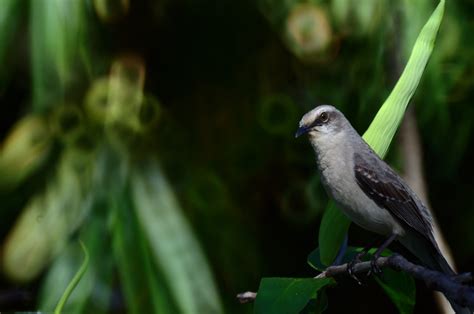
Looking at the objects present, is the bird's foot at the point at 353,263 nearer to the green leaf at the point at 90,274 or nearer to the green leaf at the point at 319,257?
the green leaf at the point at 319,257

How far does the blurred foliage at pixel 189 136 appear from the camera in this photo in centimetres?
188

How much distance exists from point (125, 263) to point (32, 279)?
31 cm

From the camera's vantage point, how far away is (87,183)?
196cm

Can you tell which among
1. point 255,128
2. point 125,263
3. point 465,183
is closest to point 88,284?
point 125,263

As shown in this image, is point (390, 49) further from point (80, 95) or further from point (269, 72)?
point (80, 95)

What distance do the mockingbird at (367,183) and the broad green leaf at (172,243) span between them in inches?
20.0

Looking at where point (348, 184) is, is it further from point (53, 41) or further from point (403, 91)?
point (53, 41)

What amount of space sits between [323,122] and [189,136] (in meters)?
0.71

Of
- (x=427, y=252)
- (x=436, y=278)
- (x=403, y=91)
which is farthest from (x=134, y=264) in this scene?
(x=436, y=278)

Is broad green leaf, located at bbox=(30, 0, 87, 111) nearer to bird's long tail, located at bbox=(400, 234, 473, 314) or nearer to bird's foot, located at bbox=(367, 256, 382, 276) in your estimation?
bird's long tail, located at bbox=(400, 234, 473, 314)

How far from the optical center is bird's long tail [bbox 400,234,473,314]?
1273 millimetres

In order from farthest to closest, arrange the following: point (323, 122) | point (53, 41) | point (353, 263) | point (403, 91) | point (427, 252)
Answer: point (53, 41) < point (323, 122) < point (427, 252) < point (353, 263) < point (403, 91)

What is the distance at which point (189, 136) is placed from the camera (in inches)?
84.2

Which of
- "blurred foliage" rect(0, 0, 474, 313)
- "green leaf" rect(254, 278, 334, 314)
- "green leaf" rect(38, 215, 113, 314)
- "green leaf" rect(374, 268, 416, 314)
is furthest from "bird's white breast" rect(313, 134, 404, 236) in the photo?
"green leaf" rect(38, 215, 113, 314)
